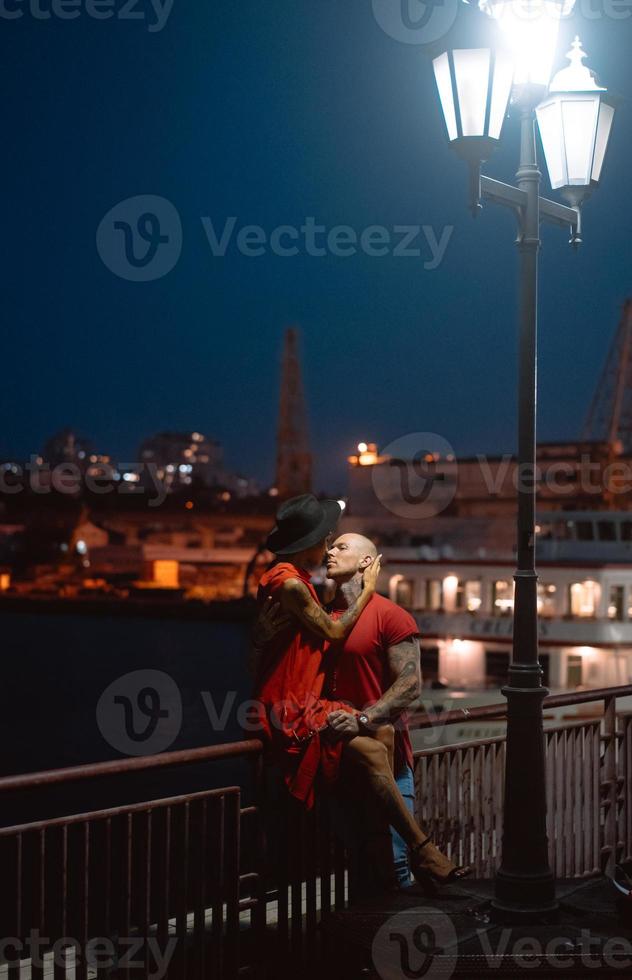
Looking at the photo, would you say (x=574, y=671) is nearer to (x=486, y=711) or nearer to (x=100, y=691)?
(x=486, y=711)

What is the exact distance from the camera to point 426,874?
17.6ft

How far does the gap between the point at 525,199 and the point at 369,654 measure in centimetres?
267

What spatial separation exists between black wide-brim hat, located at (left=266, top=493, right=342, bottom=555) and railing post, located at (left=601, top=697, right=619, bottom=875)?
3001 mm

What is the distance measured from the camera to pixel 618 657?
3359 centimetres

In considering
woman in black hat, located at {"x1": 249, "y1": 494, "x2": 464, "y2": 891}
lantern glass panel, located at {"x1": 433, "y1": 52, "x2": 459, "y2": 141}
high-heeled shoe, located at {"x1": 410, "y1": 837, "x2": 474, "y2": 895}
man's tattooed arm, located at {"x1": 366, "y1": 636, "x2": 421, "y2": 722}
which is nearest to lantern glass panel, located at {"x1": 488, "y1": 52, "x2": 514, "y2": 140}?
lantern glass panel, located at {"x1": 433, "y1": 52, "x2": 459, "y2": 141}

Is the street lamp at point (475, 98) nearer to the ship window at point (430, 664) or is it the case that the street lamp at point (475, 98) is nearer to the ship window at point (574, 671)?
the ship window at point (574, 671)

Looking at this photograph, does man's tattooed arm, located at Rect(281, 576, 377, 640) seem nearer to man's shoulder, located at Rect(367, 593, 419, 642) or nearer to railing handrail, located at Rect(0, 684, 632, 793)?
man's shoulder, located at Rect(367, 593, 419, 642)

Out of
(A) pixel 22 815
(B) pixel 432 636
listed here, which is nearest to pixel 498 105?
(A) pixel 22 815

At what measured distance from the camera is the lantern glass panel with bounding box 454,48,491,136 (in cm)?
556

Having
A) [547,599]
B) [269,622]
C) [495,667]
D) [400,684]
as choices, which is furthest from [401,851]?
[495,667]

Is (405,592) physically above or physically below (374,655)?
below

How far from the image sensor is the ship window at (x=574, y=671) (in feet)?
110

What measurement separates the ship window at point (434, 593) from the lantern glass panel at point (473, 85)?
1265 inches

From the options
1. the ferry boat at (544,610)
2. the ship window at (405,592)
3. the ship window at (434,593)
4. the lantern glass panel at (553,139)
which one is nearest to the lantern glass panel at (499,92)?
the lantern glass panel at (553,139)
